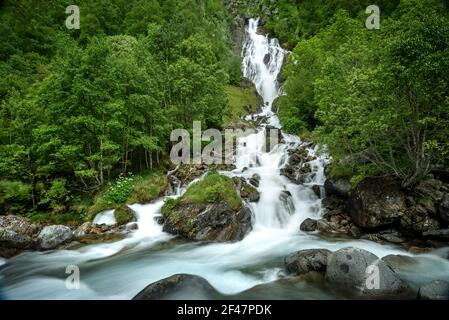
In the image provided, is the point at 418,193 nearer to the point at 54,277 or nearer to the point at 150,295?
the point at 150,295

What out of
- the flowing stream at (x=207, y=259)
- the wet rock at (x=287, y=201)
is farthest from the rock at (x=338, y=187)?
the wet rock at (x=287, y=201)

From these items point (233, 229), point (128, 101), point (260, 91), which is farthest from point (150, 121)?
point (260, 91)

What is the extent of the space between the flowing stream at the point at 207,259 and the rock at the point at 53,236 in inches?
28.0

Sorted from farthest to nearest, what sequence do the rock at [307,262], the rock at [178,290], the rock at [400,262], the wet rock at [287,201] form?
the wet rock at [287,201] → the rock at [400,262] → the rock at [307,262] → the rock at [178,290]

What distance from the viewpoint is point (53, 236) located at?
15727 mm

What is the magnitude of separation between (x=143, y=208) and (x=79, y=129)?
20.8 feet

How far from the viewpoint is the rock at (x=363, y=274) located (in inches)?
380

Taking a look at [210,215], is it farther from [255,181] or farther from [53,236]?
[53,236]

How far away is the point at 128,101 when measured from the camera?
20641 millimetres

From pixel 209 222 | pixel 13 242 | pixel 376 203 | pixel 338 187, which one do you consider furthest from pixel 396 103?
pixel 13 242

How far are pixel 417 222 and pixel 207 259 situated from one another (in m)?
9.33

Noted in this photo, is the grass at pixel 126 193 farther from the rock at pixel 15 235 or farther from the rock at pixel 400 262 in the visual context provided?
the rock at pixel 400 262

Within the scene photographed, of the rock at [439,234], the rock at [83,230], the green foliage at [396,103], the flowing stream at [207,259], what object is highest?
the green foliage at [396,103]

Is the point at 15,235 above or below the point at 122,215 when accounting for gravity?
below
